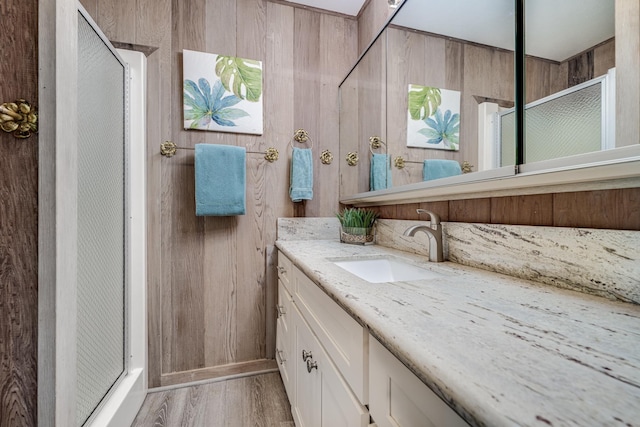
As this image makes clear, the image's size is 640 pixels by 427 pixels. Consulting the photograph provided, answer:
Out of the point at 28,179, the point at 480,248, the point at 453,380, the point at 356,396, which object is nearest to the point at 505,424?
the point at 453,380

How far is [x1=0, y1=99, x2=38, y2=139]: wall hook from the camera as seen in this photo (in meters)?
0.71

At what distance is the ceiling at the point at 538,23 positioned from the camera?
1.86 feet

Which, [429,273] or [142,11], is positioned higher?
[142,11]

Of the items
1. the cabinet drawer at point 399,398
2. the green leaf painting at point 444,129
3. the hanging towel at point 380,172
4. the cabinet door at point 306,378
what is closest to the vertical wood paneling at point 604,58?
the green leaf painting at point 444,129

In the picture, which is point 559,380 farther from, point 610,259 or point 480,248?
point 480,248

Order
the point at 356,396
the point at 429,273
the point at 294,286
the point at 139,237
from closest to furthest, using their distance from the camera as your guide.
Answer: the point at 356,396 → the point at 429,273 → the point at 294,286 → the point at 139,237

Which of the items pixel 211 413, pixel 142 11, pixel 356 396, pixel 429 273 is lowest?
pixel 211 413

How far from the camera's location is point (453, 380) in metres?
0.29

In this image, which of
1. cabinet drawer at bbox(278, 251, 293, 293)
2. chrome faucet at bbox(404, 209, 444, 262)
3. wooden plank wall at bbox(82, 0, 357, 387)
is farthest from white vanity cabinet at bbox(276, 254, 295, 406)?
chrome faucet at bbox(404, 209, 444, 262)

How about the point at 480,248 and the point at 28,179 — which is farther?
the point at 480,248

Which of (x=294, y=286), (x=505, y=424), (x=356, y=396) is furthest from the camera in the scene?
(x=294, y=286)

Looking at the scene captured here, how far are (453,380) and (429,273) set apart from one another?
0.63 m

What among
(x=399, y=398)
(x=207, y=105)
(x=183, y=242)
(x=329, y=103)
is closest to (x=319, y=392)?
(x=399, y=398)

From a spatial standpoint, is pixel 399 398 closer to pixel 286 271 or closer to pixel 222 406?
pixel 286 271
